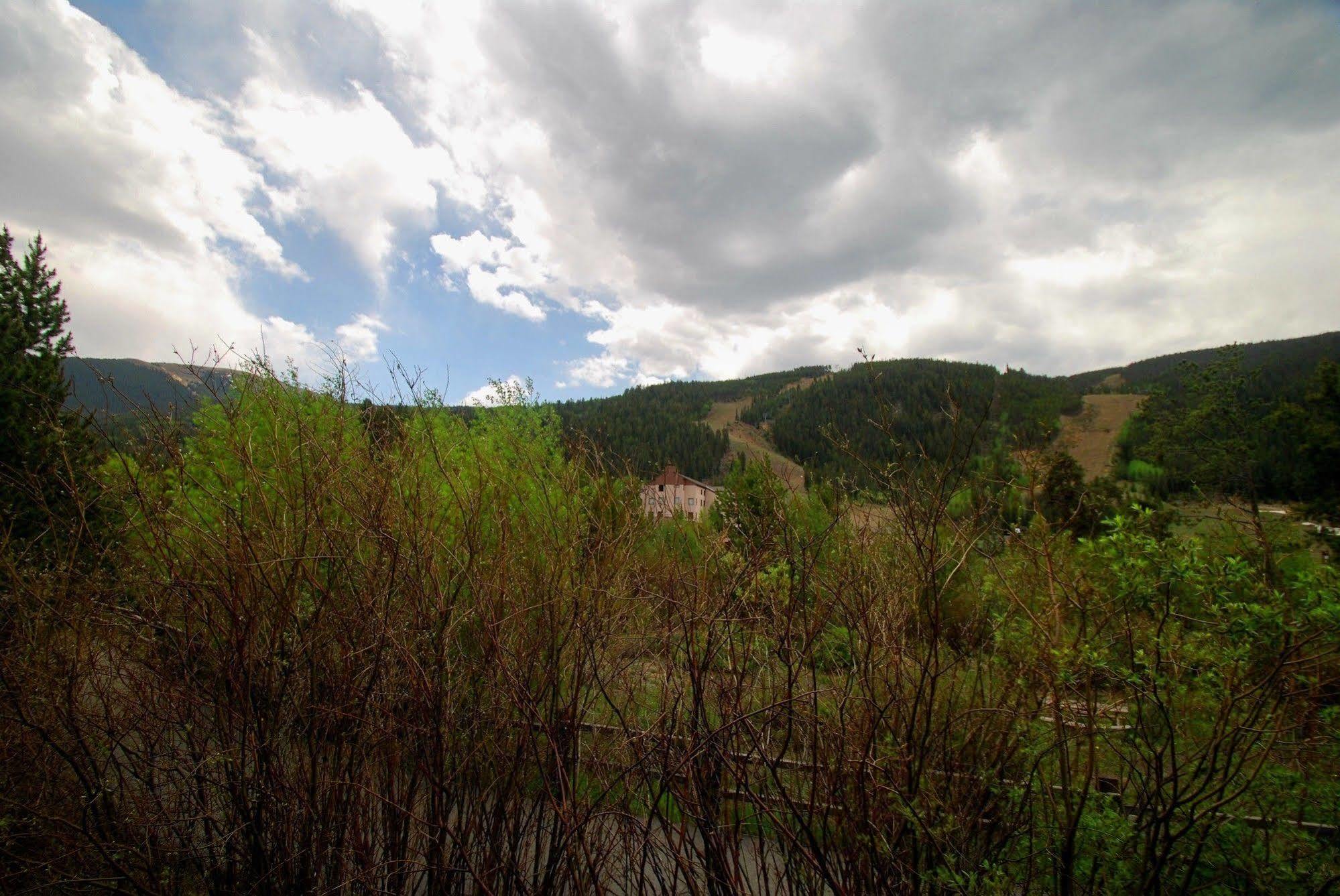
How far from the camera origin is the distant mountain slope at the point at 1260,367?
19.5 metres

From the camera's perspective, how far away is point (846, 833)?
2502mm

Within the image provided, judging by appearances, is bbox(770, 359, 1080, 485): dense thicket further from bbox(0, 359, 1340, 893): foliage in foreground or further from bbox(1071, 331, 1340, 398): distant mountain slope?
bbox(1071, 331, 1340, 398): distant mountain slope

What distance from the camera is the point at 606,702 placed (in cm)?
287

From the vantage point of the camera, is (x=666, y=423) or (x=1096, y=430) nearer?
(x=1096, y=430)

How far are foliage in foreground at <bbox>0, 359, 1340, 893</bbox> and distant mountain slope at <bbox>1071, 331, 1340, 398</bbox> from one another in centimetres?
2095

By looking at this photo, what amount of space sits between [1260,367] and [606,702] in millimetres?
23717

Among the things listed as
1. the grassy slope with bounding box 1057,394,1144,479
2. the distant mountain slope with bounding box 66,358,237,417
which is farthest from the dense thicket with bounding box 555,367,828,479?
the distant mountain slope with bounding box 66,358,237,417

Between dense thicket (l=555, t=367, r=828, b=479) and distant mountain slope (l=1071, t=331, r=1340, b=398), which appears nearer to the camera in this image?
distant mountain slope (l=1071, t=331, r=1340, b=398)

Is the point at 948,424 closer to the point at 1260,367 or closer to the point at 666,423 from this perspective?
the point at 1260,367

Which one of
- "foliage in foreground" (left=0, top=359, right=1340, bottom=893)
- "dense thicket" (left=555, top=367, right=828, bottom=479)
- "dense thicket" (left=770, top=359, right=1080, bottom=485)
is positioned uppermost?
"dense thicket" (left=555, top=367, right=828, bottom=479)

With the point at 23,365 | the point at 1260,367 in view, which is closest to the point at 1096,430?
the point at 1260,367

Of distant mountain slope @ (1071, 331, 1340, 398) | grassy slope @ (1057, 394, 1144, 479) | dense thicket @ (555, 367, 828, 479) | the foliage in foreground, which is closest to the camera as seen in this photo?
the foliage in foreground

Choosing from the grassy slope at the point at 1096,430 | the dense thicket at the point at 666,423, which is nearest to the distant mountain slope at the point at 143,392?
the grassy slope at the point at 1096,430

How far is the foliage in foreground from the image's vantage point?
2277mm
